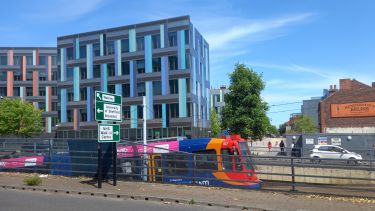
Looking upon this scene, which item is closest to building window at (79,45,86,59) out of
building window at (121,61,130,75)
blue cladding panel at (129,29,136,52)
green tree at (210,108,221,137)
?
building window at (121,61,130,75)

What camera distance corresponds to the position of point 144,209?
10914 mm

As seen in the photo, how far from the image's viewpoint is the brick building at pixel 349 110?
6103 centimetres

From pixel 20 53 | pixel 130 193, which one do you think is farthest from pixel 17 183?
pixel 20 53

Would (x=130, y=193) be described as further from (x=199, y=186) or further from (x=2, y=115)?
(x=2, y=115)

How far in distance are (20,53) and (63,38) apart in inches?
929

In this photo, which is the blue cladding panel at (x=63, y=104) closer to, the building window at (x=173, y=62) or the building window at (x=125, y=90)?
the building window at (x=125, y=90)

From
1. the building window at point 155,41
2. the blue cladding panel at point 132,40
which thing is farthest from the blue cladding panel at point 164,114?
the blue cladding panel at point 132,40

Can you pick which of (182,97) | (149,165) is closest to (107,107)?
(149,165)

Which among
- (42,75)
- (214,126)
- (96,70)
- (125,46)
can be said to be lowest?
(214,126)

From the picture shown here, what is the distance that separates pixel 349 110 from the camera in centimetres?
6197

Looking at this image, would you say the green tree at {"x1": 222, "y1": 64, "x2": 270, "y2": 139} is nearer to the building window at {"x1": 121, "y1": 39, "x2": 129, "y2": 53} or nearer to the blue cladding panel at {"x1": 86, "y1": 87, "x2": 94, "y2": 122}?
the building window at {"x1": 121, "y1": 39, "x2": 129, "y2": 53}

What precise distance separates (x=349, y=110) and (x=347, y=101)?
1228 mm

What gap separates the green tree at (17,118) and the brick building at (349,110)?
133 ft

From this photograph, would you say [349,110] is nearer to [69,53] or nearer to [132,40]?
[132,40]
